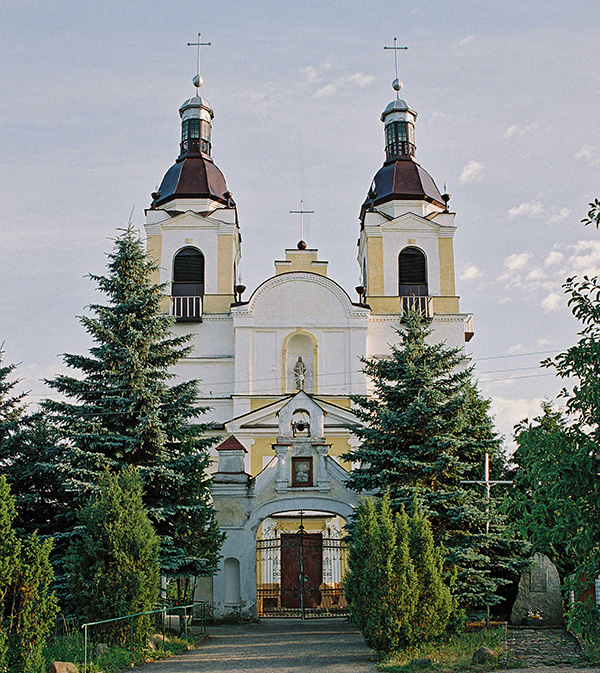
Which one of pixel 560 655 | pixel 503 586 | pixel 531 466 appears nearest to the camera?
pixel 531 466

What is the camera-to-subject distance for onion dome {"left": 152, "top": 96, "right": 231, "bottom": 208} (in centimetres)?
3212

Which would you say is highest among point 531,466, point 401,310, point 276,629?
point 401,310

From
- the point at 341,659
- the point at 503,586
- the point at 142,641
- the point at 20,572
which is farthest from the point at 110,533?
the point at 503,586

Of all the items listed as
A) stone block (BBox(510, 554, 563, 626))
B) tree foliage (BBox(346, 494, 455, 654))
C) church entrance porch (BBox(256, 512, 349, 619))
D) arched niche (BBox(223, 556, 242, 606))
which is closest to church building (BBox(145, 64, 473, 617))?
church entrance porch (BBox(256, 512, 349, 619))

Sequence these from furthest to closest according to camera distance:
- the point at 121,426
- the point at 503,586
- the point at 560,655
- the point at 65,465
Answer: the point at 503,586, the point at 121,426, the point at 65,465, the point at 560,655

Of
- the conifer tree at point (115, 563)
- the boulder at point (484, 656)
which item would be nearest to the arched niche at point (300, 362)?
the conifer tree at point (115, 563)

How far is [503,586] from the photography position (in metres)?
17.3

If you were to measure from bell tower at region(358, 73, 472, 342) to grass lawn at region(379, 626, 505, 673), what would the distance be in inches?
677

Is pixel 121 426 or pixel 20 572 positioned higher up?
pixel 121 426

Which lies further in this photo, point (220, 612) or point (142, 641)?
point (220, 612)

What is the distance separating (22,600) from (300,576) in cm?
998

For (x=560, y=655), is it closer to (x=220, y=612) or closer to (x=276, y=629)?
(x=276, y=629)

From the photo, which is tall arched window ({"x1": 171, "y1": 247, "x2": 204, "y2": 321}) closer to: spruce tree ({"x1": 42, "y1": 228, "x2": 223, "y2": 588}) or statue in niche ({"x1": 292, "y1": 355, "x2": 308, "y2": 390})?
statue in niche ({"x1": 292, "y1": 355, "x2": 308, "y2": 390})

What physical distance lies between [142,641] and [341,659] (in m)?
3.12
